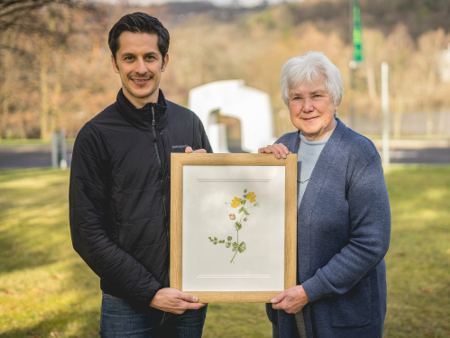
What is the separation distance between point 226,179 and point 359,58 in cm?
1393

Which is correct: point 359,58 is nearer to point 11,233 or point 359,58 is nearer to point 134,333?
point 11,233

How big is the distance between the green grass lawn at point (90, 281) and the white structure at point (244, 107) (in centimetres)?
397

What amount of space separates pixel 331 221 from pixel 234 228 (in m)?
0.44

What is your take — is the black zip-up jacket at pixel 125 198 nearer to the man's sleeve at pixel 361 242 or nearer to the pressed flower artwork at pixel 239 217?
the pressed flower artwork at pixel 239 217

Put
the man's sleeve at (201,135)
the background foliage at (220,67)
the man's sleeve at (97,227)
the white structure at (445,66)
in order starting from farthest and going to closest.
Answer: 1. the white structure at (445,66)
2. the background foliage at (220,67)
3. the man's sleeve at (201,135)
4. the man's sleeve at (97,227)

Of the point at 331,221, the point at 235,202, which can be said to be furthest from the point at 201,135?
the point at 331,221

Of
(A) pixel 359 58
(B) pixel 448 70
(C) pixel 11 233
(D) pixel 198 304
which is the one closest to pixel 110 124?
(D) pixel 198 304

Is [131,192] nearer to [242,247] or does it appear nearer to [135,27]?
[242,247]

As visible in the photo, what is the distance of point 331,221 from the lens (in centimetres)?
176

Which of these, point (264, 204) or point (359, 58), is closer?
point (264, 204)

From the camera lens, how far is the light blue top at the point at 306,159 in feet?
6.11

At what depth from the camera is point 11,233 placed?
689cm

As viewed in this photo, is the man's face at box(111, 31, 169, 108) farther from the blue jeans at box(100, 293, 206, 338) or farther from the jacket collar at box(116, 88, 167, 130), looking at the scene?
the blue jeans at box(100, 293, 206, 338)

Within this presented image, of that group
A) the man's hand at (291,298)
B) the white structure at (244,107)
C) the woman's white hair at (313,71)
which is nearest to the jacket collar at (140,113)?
the woman's white hair at (313,71)
